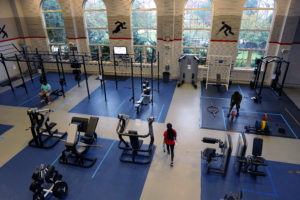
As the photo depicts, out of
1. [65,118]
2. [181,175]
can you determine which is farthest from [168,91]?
[181,175]

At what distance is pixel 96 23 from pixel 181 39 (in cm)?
575

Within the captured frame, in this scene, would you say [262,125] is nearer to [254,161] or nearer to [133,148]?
[254,161]

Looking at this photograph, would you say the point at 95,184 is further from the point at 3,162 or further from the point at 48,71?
the point at 48,71

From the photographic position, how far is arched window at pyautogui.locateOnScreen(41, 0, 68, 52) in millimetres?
14219

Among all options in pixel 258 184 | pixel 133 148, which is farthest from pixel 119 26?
pixel 258 184

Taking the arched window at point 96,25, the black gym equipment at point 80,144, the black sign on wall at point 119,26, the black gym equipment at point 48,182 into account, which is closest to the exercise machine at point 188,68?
the black sign on wall at point 119,26

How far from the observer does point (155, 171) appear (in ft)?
20.7

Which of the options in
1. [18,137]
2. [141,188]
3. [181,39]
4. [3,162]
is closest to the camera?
[141,188]

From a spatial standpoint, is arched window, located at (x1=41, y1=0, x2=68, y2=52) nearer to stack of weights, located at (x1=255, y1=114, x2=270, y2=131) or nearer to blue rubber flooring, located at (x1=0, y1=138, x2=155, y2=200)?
blue rubber flooring, located at (x1=0, y1=138, x2=155, y2=200)

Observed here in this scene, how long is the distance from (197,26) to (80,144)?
962 cm

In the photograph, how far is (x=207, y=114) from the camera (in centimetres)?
937

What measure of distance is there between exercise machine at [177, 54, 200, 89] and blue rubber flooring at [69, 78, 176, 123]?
89cm

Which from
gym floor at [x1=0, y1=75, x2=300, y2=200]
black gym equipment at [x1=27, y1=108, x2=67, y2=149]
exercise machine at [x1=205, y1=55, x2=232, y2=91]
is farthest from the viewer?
exercise machine at [x1=205, y1=55, x2=232, y2=91]

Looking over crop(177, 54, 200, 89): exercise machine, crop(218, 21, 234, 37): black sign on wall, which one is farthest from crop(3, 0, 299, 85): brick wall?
crop(177, 54, 200, 89): exercise machine
